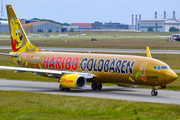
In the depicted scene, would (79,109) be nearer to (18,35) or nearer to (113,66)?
(113,66)

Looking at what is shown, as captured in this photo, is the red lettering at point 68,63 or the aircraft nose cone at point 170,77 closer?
the aircraft nose cone at point 170,77

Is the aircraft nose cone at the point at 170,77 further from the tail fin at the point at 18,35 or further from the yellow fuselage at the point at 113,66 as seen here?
the tail fin at the point at 18,35

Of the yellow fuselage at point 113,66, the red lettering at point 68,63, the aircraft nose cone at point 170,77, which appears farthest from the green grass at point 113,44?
the aircraft nose cone at point 170,77

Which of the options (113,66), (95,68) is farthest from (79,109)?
(95,68)

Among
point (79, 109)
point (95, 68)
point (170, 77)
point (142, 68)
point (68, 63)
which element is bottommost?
point (79, 109)

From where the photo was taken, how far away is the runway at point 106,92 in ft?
98.4

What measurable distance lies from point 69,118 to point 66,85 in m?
13.6

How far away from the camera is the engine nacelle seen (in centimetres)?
3319

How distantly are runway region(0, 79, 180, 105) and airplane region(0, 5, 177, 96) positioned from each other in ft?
2.96

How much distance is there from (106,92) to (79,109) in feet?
38.7

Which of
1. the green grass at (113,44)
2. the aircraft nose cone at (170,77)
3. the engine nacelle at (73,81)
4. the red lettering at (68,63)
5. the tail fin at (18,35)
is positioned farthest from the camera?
the green grass at (113,44)

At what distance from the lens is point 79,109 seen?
912 inches

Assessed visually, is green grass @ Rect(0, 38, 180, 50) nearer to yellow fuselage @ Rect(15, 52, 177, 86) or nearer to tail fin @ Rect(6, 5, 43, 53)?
tail fin @ Rect(6, 5, 43, 53)

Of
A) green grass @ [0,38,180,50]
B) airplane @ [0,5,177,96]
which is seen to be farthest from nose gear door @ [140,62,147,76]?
green grass @ [0,38,180,50]
